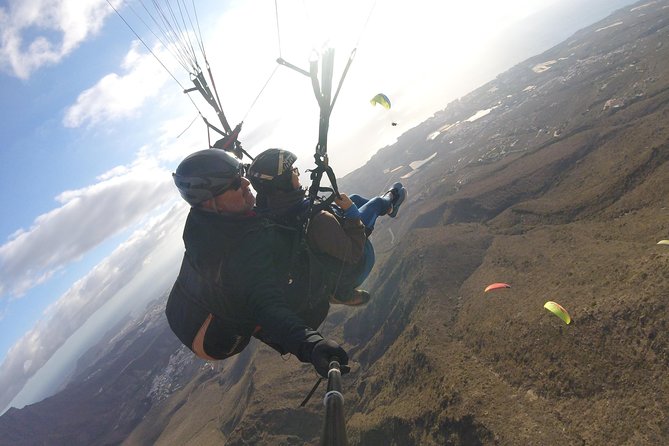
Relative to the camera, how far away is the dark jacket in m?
3.09

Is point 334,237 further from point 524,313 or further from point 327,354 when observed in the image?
point 524,313

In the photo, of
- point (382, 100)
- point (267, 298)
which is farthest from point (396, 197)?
point (267, 298)

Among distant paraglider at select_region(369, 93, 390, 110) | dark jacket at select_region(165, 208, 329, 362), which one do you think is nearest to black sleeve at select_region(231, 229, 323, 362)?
dark jacket at select_region(165, 208, 329, 362)

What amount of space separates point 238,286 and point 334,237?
5.76 ft

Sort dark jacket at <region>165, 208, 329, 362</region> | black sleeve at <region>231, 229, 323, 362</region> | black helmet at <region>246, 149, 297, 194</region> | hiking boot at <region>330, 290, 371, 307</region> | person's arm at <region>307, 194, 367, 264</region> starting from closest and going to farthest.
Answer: black sleeve at <region>231, 229, 323, 362</region>
dark jacket at <region>165, 208, 329, 362</region>
person's arm at <region>307, 194, 367, 264</region>
black helmet at <region>246, 149, 297, 194</region>
hiking boot at <region>330, 290, 371, 307</region>

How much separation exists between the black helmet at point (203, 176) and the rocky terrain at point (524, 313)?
2.20 metres

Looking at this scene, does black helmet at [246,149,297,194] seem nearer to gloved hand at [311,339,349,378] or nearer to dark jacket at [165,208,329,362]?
dark jacket at [165,208,329,362]

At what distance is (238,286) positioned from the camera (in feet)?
11.1

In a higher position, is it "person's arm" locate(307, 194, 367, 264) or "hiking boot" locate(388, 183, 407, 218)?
"person's arm" locate(307, 194, 367, 264)

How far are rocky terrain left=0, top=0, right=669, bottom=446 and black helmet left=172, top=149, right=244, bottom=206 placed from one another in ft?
7.21

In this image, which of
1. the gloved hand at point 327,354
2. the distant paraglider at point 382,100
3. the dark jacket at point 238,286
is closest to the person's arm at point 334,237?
the dark jacket at point 238,286

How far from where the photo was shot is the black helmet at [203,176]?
411cm

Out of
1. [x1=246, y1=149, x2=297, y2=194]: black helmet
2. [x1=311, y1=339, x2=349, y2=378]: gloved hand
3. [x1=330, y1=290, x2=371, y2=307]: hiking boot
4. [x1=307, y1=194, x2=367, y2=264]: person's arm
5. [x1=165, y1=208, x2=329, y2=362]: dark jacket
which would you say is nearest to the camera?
[x1=311, y1=339, x2=349, y2=378]: gloved hand

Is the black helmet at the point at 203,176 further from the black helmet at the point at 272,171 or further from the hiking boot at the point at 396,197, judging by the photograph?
the hiking boot at the point at 396,197
